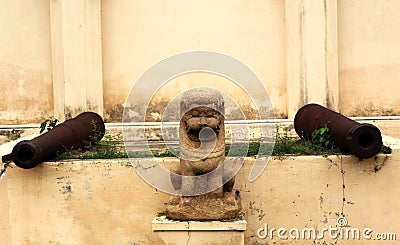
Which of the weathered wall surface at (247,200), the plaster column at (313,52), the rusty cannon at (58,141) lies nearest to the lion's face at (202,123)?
the weathered wall surface at (247,200)

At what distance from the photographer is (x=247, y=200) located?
6250 millimetres

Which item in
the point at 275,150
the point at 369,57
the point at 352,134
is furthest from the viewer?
the point at 369,57

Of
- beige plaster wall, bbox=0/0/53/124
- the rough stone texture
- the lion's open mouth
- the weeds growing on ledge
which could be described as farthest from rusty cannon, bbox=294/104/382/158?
beige plaster wall, bbox=0/0/53/124

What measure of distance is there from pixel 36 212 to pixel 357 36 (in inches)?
222

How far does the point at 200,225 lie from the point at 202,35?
458cm

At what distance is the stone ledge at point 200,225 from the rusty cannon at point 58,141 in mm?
1553

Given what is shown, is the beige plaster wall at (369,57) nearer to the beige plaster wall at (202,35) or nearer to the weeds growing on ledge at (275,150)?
the beige plaster wall at (202,35)

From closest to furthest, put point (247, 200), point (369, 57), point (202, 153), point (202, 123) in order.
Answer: point (202, 123) < point (202, 153) < point (247, 200) < point (369, 57)

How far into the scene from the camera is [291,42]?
9086 mm

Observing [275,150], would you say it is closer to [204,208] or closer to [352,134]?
[352,134]

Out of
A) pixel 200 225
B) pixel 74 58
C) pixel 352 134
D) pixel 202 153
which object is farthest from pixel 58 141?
pixel 352 134

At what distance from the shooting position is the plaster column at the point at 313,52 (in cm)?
889

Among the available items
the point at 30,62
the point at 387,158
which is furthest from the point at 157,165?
the point at 30,62

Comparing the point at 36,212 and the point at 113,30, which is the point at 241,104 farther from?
the point at 36,212
